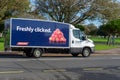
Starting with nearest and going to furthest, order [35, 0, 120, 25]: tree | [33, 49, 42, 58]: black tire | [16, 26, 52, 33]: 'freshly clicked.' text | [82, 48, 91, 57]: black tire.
→ [16, 26, 52, 33]: 'freshly clicked.' text → [33, 49, 42, 58]: black tire → [82, 48, 91, 57]: black tire → [35, 0, 120, 25]: tree

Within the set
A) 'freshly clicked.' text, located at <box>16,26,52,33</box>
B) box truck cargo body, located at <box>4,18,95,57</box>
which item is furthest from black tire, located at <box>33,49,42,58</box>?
'freshly clicked.' text, located at <box>16,26,52,33</box>

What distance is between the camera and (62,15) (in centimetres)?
6053

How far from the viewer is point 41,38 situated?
26906 mm

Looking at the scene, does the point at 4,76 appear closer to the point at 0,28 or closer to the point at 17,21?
the point at 17,21

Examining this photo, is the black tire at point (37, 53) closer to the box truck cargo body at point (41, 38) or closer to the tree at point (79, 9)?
the box truck cargo body at point (41, 38)

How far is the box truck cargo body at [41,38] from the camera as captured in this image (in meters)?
26.0

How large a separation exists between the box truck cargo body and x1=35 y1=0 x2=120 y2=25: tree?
29.3 m

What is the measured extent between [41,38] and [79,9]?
32.6 meters

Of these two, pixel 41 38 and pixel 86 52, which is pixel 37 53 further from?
pixel 86 52

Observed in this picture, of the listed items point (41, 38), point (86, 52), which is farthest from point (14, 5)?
point (41, 38)

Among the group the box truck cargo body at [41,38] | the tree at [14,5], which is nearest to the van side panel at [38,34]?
the box truck cargo body at [41,38]

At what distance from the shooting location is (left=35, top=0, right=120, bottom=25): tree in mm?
58188

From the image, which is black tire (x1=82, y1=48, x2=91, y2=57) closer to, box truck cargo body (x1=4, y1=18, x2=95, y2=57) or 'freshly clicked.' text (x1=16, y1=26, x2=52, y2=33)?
box truck cargo body (x1=4, y1=18, x2=95, y2=57)

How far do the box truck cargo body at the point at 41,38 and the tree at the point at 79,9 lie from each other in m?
29.3
